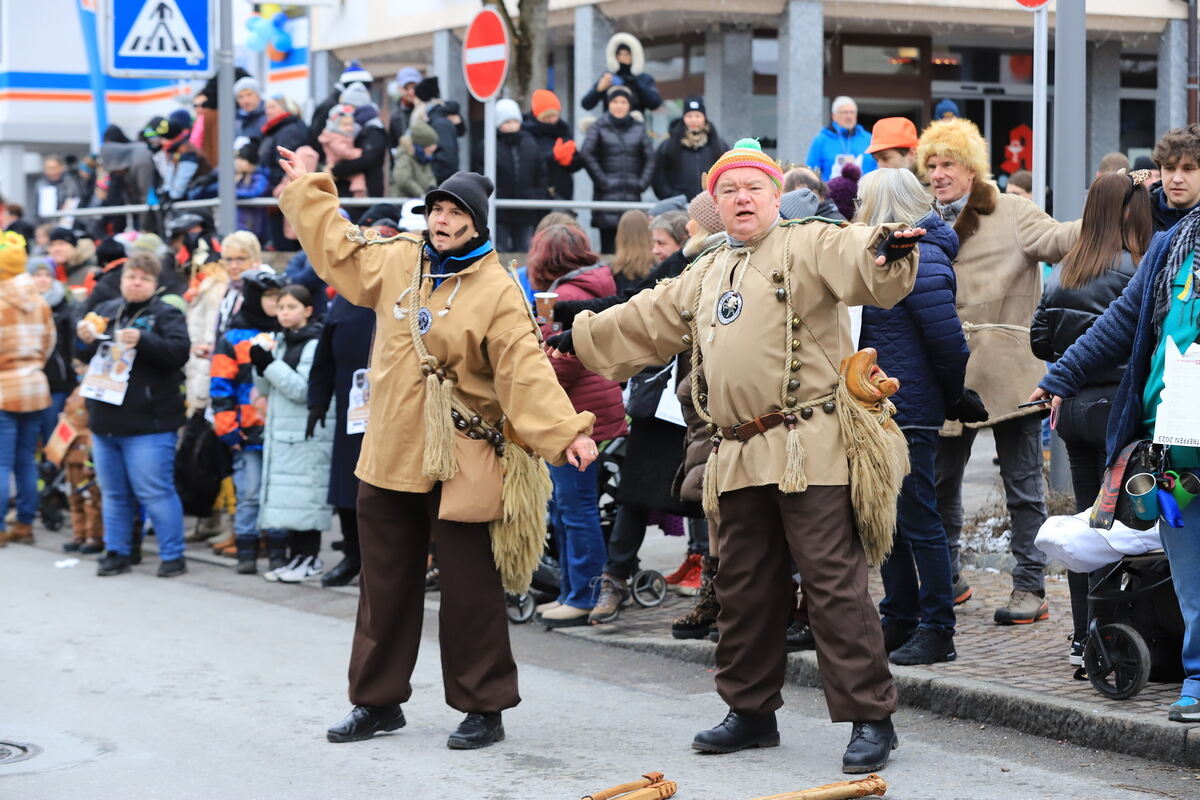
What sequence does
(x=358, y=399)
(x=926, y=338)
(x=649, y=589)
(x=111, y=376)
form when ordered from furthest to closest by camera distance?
(x=111, y=376) < (x=358, y=399) < (x=649, y=589) < (x=926, y=338)

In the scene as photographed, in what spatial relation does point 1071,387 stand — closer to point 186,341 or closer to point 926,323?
point 926,323

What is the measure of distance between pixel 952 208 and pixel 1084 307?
4.06 feet

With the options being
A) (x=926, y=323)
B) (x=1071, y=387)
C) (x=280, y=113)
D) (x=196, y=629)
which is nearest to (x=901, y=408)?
(x=926, y=323)

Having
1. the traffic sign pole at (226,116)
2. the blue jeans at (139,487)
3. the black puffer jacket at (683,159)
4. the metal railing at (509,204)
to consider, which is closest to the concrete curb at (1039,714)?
the blue jeans at (139,487)

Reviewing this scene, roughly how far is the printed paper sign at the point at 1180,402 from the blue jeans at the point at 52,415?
933 cm

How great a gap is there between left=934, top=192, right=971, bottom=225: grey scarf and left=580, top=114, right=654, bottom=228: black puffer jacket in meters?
8.00

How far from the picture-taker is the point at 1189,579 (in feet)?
19.4

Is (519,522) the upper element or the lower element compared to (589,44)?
lower

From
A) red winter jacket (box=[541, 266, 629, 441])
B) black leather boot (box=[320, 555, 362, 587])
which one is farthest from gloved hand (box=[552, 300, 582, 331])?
black leather boot (box=[320, 555, 362, 587])

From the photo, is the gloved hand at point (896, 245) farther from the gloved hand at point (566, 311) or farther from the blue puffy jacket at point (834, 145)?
the blue puffy jacket at point (834, 145)

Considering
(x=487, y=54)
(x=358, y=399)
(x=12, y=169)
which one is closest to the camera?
(x=358, y=399)

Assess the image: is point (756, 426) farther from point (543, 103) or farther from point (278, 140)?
point (278, 140)

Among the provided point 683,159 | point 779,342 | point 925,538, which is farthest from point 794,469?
point 683,159

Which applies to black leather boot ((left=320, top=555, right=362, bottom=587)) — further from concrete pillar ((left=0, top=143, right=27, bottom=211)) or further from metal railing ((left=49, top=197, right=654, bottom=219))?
concrete pillar ((left=0, top=143, right=27, bottom=211))
